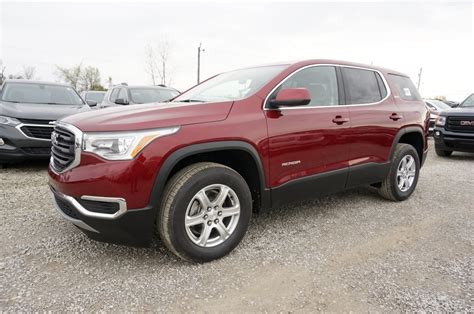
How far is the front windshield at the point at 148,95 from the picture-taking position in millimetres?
7832

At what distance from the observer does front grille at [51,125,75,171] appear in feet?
8.01

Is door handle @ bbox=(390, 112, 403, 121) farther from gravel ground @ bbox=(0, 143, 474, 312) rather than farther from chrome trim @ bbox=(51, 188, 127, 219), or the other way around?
chrome trim @ bbox=(51, 188, 127, 219)

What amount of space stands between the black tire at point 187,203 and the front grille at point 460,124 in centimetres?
741

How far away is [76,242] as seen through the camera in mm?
2963

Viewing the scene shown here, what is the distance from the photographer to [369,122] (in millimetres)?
3742

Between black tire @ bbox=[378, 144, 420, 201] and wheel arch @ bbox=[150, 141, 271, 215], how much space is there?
208 centimetres

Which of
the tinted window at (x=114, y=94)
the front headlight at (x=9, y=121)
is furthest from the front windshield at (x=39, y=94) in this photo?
the tinted window at (x=114, y=94)

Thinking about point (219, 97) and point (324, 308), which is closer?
point (324, 308)

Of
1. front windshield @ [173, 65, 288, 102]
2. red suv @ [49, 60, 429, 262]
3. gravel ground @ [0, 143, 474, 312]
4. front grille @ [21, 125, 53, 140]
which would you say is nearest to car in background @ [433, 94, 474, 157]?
gravel ground @ [0, 143, 474, 312]

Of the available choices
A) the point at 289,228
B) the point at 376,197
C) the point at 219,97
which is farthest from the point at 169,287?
the point at 376,197

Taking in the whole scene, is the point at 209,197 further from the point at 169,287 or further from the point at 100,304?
the point at 100,304

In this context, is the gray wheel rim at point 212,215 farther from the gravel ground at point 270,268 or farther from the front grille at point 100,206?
the front grille at point 100,206

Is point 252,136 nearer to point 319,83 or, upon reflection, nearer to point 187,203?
point 187,203

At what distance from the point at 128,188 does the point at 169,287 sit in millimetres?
756
